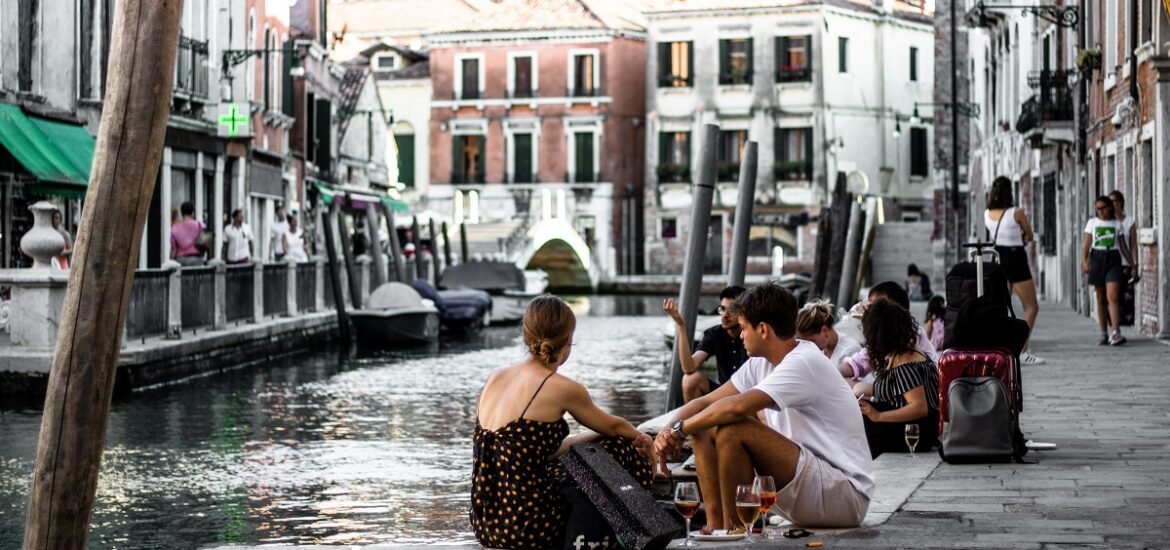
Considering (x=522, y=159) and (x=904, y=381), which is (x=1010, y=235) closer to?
(x=904, y=381)

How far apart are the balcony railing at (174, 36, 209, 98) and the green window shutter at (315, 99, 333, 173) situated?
11.4m

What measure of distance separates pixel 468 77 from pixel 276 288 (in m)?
34.8

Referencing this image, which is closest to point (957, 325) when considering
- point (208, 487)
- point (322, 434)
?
point (208, 487)

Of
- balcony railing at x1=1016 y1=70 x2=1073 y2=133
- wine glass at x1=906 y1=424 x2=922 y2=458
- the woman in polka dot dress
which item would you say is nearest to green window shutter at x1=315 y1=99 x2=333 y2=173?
balcony railing at x1=1016 y1=70 x2=1073 y2=133

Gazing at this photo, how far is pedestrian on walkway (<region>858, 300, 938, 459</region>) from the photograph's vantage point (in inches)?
367

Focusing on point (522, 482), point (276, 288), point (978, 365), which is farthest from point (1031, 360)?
point (276, 288)

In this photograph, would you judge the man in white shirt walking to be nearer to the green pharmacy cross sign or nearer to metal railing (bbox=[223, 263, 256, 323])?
metal railing (bbox=[223, 263, 256, 323])

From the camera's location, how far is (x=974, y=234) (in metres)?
41.8

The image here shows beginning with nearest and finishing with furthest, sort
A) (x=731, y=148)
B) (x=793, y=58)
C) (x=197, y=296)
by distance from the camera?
(x=197, y=296), (x=793, y=58), (x=731, y=148)

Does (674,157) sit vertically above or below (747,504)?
above

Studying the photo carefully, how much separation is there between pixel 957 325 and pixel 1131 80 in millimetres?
11958

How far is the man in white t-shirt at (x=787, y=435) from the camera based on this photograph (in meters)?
6.93

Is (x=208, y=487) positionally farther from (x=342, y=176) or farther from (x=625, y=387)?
(x=342, y=176)

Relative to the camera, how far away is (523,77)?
198 ft
